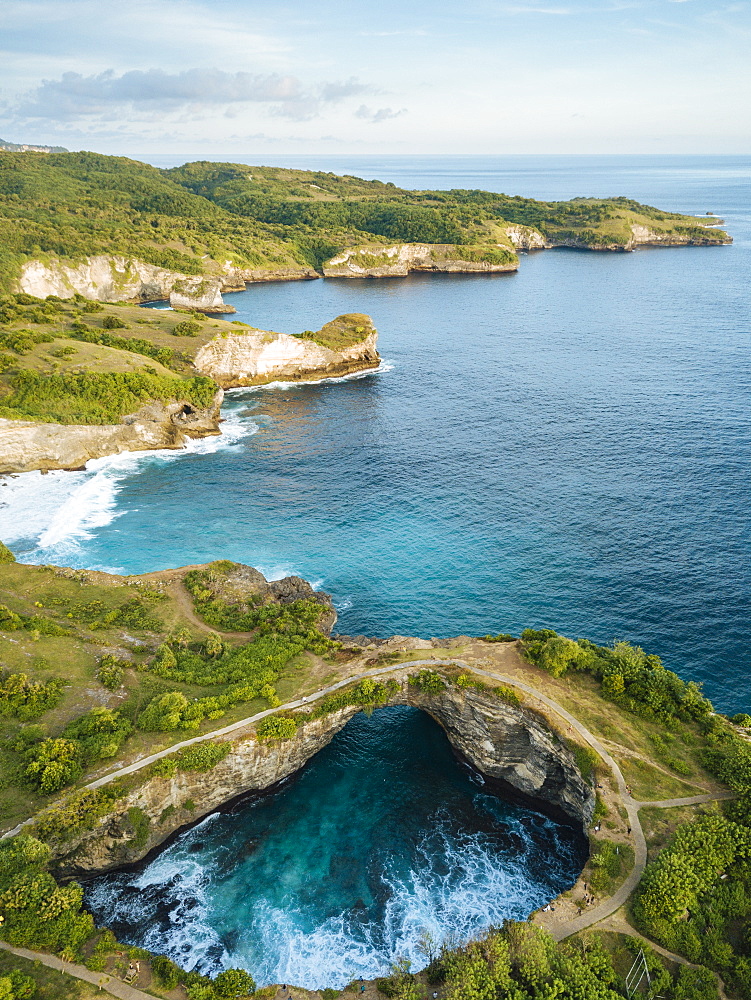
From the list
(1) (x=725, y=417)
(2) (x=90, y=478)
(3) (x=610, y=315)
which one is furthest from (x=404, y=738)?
(3) (x=610, y=315)

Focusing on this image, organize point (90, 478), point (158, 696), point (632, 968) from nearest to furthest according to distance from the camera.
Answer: point (632, 968) → point (158, 696) → point (90, 478)

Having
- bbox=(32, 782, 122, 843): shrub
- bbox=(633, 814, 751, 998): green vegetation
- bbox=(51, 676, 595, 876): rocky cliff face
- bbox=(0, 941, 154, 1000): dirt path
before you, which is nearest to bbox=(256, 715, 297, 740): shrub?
bbox=(51, 676, 595, 876): rocky cliff face

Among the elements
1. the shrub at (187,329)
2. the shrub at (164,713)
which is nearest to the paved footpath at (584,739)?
the shrub at (164,713)

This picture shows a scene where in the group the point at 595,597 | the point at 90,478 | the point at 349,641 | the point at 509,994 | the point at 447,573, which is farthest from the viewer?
the point at 90,478

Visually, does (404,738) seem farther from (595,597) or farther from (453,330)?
(453,330)

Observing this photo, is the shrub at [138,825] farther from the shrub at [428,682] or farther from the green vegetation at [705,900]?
the green vegetation at [705,900]

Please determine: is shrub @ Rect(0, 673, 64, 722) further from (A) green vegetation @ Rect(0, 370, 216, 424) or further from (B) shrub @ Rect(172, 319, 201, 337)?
(B) shrub @ Rect(172, 319, 201, 337)

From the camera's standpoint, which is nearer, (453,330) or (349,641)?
(349,641)
